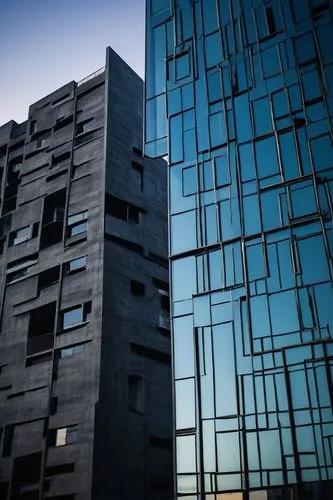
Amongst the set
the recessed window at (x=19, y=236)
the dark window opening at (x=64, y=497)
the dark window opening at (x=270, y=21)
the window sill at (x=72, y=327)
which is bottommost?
the dark window opening at (x=64, y=497)

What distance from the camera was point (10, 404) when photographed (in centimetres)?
3231

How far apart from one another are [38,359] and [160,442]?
858 centimetres

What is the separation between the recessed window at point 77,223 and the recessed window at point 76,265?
2.02 m

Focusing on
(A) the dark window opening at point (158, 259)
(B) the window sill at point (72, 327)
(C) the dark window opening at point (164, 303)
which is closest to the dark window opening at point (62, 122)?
(A) the dark window opening at point (158, 259)

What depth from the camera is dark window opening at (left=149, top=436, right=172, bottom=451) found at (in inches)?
1239

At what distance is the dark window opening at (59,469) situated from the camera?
28.4m

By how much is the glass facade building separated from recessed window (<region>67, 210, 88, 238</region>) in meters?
9.02

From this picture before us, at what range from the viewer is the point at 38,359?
109ft

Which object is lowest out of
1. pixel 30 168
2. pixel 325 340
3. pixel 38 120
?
pixel 325 340

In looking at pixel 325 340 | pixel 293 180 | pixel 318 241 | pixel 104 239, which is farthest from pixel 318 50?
pixel 104 239

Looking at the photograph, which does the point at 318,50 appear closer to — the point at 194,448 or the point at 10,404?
the point at 194,448

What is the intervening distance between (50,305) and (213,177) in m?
14.7

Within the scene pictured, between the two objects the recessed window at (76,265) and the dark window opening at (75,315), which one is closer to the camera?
the dark window opening at (75,315)

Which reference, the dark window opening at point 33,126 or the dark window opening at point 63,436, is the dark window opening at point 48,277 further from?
Answer: the dark window opening at point 33,126
